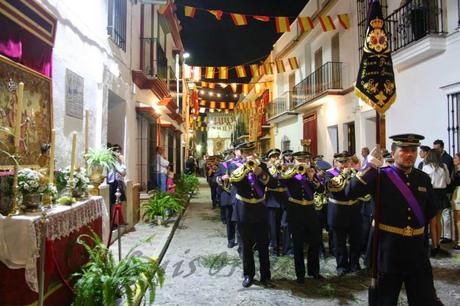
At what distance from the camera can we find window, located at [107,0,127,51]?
31.1 ft

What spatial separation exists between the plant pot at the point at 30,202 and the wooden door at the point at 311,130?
688 inches

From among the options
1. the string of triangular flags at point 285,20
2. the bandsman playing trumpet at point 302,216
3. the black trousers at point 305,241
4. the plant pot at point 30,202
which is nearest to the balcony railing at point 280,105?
the string of triangular flags at point 285,20

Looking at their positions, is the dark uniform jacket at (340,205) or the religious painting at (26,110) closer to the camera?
the religious painting at (26,110)

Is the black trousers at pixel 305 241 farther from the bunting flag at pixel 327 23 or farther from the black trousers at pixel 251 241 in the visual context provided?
the bunting flag at pixel 327 23

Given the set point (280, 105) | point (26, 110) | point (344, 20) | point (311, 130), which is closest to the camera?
point (26, 110)

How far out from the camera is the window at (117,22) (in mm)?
9484

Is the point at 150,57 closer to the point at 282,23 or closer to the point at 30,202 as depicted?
the point at 282,23

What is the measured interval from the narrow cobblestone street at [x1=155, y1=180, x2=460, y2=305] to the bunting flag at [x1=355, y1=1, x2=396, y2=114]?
273 centimetres

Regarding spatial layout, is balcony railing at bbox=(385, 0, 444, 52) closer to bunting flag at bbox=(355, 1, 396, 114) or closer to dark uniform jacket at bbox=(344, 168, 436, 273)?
bunting flag at bbox=(355, 1, 396, 114)

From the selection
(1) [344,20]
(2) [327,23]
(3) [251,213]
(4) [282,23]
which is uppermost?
(2) [327,23]

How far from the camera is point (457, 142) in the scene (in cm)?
969

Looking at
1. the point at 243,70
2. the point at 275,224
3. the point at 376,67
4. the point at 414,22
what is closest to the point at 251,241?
the point at 275,224

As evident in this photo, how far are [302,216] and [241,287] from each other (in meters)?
1.43

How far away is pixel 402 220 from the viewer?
158 inches
